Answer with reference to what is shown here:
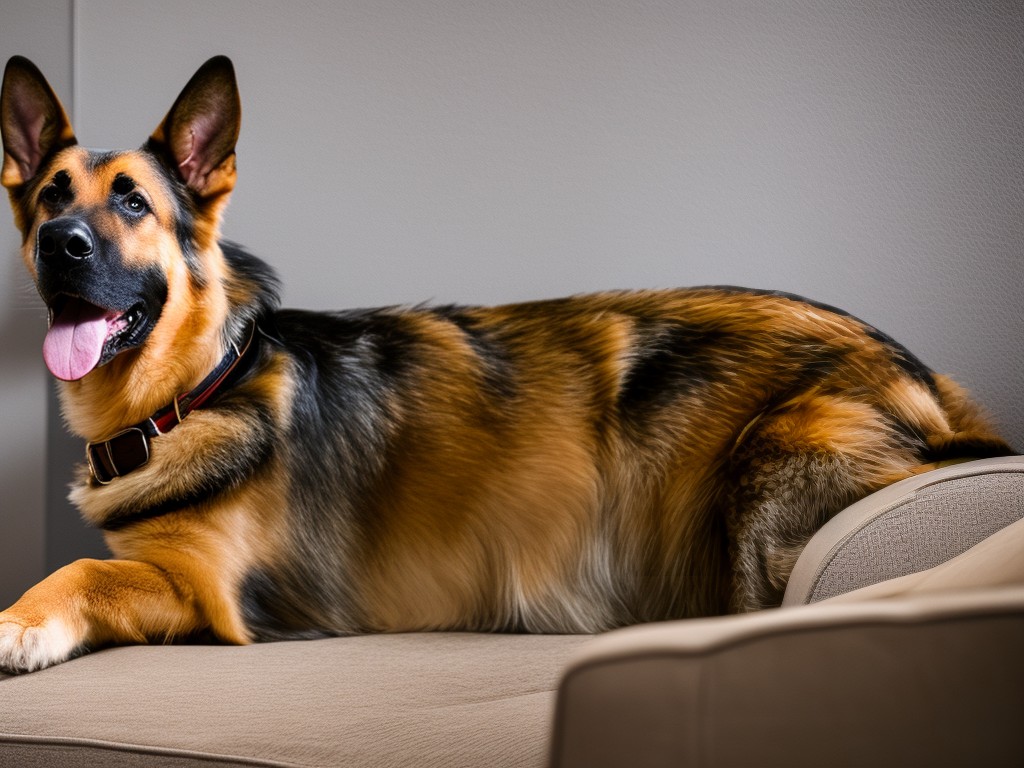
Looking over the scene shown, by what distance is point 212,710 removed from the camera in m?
1.06

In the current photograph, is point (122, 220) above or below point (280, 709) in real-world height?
above

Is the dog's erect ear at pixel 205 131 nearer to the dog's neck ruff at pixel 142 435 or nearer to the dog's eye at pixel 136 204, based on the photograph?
the dog's eye at pixel 136 204

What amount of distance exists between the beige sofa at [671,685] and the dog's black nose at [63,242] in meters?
0.74

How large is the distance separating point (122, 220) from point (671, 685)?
1.63 m

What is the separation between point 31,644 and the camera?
134 centimetres

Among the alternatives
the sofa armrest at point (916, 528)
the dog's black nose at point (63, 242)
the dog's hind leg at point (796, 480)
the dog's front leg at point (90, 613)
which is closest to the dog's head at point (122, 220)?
the dog's black nose at point (63, 242)

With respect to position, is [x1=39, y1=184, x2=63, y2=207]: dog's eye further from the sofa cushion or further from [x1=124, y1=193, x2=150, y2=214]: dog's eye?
the sofa cushion

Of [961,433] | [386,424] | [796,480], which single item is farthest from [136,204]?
[961,433]

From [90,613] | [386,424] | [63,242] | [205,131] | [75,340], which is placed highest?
[205,131]

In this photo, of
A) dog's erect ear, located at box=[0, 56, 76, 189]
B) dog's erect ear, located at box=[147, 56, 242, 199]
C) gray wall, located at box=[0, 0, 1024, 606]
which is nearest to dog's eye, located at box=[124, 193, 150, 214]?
dog's erect ear, located at box=[147, 56, 242, 199]

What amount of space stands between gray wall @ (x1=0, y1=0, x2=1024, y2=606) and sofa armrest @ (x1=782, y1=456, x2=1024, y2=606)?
104 cm

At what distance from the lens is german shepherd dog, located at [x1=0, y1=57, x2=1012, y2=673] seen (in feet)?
5.41

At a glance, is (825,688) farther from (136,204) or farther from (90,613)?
(136,204)

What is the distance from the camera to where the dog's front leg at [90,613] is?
53.1 inches
